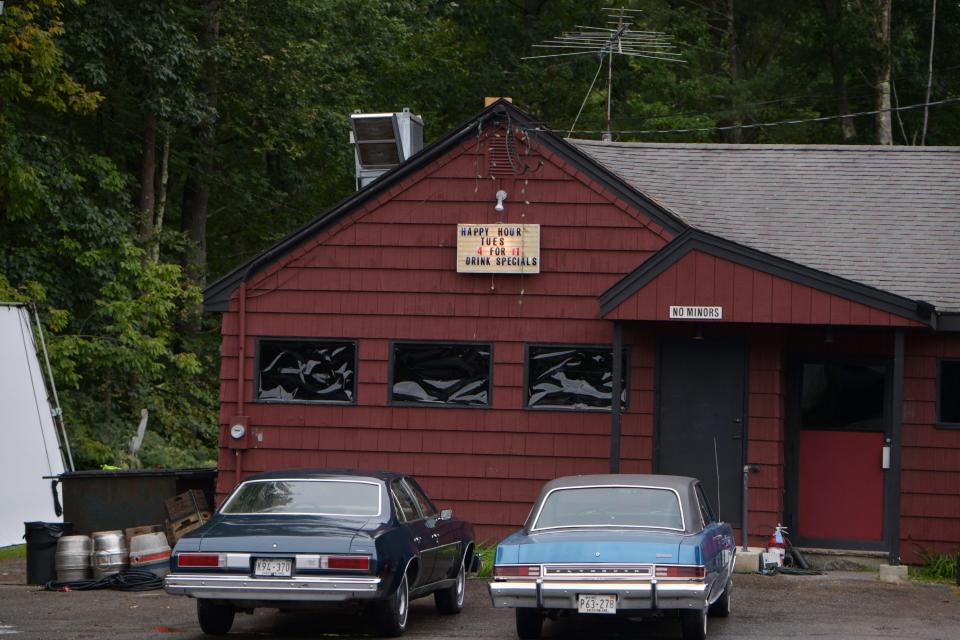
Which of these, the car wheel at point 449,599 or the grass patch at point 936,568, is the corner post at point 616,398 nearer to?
the car wheel at point 449,599

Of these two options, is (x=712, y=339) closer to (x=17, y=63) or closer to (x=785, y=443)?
(x=785, y=443)

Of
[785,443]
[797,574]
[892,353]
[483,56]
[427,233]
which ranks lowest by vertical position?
[797,574]

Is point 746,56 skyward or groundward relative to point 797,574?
skyward

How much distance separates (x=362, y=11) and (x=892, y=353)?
24002 millimetres

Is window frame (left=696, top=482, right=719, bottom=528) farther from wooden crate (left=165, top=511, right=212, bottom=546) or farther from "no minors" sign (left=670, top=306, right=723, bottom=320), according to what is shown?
wooden crate (left=165, top=511, right=212, bottom=546)

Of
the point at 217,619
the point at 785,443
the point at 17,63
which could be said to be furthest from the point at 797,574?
the point at 17,63

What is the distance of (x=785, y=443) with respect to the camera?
16.6 meters

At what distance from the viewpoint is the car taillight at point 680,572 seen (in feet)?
32.9

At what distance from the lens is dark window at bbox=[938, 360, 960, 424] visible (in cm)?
1603

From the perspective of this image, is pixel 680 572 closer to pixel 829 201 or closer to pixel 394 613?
pixel 394 613

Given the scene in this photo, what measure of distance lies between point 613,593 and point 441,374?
7075 mm

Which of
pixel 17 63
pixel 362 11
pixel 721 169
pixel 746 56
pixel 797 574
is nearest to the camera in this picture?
pixel 797 574

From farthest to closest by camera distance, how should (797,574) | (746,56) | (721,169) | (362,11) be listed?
(746,56), (362,11), (721,169), (797,574)

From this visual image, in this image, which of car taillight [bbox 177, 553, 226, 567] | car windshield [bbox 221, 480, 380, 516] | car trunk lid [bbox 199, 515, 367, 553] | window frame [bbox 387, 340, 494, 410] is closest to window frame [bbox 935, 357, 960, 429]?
window frame [bbox 387, 340, 494, 410]
